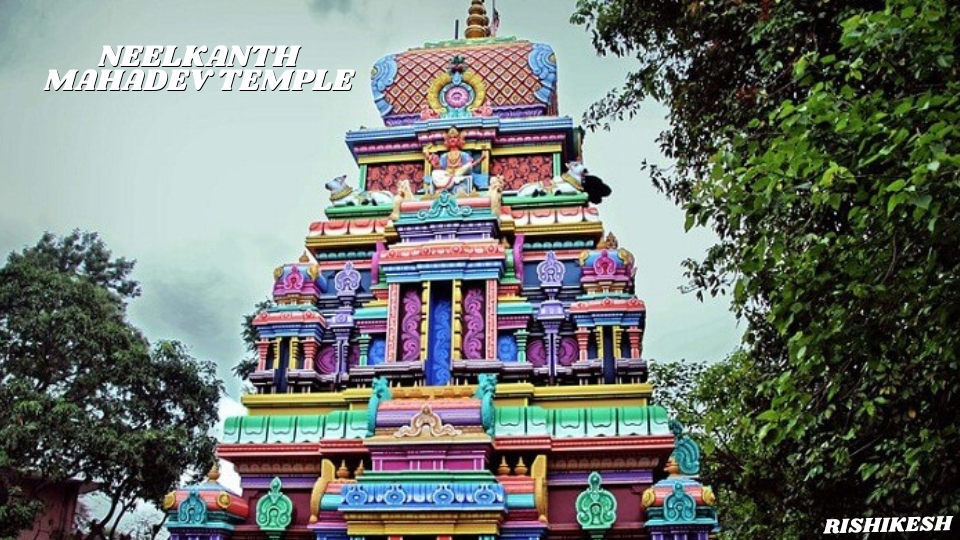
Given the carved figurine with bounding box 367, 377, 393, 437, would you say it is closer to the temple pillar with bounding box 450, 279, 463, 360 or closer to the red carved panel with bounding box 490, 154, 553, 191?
the temple pillar with bounding box 450, 279, 463, 360

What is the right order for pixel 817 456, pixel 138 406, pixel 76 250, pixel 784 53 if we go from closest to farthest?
pixel 817 456
pixel 784 53
pixel 138 406
pixel 76 250

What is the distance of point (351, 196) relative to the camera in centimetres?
1348

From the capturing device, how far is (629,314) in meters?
11.3

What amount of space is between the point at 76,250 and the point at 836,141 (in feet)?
66.8

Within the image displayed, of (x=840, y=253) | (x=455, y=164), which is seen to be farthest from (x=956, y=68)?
(x=455, y=164)

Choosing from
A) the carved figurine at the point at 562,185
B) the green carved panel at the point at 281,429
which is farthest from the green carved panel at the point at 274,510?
the carved figurine at the point at 562,185

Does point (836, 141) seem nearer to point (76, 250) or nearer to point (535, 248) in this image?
point (535, 248)

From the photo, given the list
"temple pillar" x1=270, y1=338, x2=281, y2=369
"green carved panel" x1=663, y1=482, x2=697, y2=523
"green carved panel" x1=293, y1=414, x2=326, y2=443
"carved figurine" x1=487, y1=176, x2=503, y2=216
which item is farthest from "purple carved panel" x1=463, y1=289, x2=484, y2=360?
"green carved panel" x1=663, y1=482, x2=697, y2=523

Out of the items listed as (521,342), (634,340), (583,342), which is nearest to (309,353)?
(521,342)

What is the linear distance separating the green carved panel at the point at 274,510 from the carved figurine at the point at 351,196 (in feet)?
14.6

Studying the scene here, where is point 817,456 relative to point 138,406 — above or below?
below

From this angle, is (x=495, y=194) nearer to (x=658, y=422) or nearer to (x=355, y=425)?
(x=355, y=425)

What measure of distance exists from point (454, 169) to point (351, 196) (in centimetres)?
161

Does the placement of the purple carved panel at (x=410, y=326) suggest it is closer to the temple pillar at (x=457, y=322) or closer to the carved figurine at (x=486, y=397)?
the temple pillar at (x=457, y=322)
